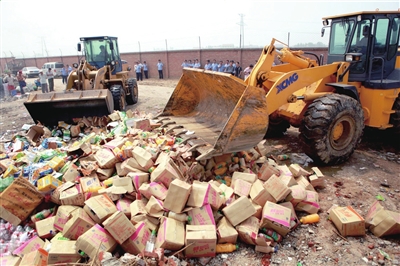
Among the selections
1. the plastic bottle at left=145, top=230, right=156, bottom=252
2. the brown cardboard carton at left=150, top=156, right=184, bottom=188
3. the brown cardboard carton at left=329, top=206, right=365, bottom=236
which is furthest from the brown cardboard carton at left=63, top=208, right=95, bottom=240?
the brown cardboard carton at left=329, top=206, right=365, bottom=236

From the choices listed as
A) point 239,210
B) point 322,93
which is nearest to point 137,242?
point 239,210

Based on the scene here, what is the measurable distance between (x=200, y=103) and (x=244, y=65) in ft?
45.4

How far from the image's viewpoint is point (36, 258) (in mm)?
2744

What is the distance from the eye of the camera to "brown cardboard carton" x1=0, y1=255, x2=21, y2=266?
2.75m

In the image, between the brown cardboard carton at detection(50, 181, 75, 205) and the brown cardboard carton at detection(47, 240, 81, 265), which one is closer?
the brown cardboard carton at detection(47, 240, 81, 265)

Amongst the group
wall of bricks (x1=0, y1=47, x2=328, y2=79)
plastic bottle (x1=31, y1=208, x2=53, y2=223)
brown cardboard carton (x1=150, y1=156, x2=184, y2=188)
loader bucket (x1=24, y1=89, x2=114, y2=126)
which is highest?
wall of bricks (x1=0, y1=47, x2=328, y2=79)

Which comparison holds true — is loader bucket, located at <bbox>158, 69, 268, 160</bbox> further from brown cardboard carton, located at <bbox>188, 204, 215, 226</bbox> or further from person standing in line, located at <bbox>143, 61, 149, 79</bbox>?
person standing in line, located at <bbox>143, 61, 149, 79</bbox>

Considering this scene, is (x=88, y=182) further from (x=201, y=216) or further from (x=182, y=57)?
(x=182, y=57)

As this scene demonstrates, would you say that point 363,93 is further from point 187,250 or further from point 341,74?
point 187,250

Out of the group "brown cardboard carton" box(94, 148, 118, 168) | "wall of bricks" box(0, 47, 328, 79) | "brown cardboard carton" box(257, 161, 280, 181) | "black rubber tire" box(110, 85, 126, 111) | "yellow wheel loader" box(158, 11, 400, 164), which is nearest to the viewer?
"brown cardboard carton" box(94, 148, 118, 168)

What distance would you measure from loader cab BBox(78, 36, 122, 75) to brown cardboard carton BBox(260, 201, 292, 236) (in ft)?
30.2

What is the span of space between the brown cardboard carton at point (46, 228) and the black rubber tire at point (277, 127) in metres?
4.97

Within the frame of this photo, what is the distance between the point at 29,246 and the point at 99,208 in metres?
0.77

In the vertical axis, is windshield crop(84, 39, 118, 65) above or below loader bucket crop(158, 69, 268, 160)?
above
